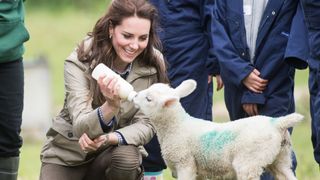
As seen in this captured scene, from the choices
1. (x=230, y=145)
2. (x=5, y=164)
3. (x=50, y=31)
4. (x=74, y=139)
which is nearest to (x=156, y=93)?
(x=230, y=145)

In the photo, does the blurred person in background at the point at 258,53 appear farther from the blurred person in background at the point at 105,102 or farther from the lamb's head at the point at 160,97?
the lamb's head at the point at 160,97

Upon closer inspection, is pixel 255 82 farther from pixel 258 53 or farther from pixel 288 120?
pixel 288 120

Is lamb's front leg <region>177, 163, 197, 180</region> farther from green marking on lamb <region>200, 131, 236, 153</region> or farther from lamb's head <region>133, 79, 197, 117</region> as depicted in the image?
lamb's head <region>133, 79, 197, 117</region>

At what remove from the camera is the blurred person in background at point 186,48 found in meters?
6.32

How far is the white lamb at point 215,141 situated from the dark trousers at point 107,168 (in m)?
0.49

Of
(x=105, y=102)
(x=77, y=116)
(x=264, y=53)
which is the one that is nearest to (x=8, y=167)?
(x=77, y=116)

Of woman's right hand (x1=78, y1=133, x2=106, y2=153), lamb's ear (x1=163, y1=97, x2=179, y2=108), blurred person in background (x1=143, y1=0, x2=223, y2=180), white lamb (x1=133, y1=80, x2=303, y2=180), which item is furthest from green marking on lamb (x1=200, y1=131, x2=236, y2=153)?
blurred person in background (x1=143, y1=0, x2=223, y2=180)

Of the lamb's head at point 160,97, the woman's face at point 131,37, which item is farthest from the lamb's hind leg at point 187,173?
the woman's face at point 131,37

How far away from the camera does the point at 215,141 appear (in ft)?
16.1

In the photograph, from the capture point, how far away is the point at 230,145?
486cm

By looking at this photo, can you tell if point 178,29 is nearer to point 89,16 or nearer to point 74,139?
point 74,139

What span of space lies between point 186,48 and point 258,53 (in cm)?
69

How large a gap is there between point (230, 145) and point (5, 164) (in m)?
1.57

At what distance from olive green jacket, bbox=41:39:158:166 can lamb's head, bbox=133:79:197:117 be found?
463mm
